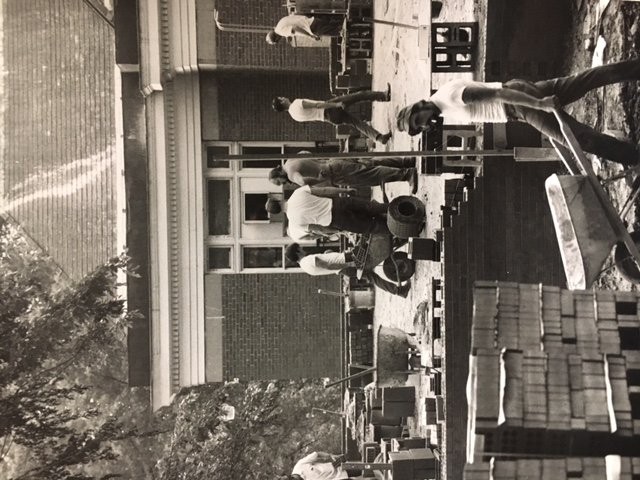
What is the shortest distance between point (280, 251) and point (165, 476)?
579 centimetres

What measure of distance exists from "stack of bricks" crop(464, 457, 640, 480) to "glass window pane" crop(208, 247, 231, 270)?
1268cm

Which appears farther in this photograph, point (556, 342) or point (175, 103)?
point (175, 103)

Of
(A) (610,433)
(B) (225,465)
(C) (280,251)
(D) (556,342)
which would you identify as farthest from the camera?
(B) (225,465)

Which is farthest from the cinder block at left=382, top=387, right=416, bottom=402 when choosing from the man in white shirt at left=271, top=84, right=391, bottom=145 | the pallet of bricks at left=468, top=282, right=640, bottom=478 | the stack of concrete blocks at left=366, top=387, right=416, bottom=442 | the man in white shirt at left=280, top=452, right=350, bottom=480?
the pallet of bricks at left=468, top=282, right=640, bottom=478

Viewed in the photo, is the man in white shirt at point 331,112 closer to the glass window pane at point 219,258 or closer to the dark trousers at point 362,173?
the dark trousers at point 362,173

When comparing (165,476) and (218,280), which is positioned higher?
(218,280)

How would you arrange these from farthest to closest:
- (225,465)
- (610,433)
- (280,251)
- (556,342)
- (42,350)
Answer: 1. (225,465)
2. (280,251)
3. (42,350)
4. (556,342)
5. (610,433)

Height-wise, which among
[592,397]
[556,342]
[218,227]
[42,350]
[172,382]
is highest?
[218,227]

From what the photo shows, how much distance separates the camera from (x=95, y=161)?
16484 mm

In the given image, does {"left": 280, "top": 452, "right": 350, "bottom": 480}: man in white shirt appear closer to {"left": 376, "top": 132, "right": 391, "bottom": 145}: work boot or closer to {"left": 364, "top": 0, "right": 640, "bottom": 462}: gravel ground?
{"left": 364, "top": 0, "right": 640, "bottom": 462}: gravel ground

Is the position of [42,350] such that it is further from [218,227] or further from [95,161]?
[95,161]

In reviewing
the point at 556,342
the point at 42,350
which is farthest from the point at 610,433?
the point at 42,350

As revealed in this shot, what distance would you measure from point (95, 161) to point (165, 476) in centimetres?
783

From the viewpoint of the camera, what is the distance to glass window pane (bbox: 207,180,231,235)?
15469 mm
